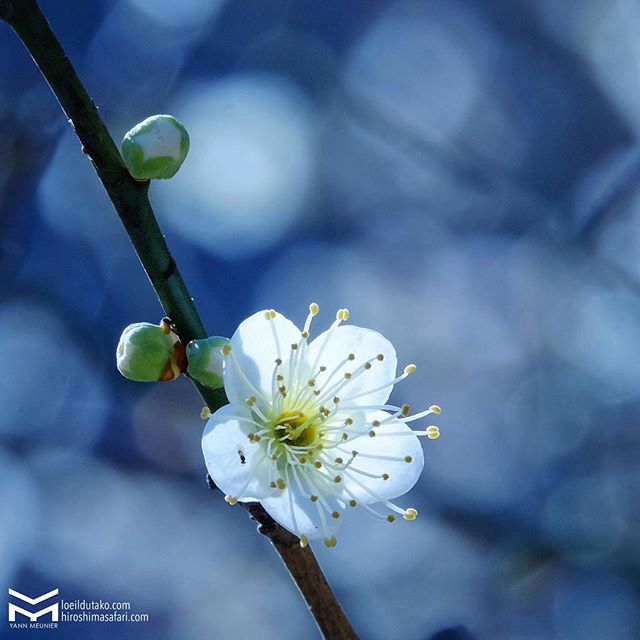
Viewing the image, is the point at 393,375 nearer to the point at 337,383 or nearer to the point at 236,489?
the point at 337,383

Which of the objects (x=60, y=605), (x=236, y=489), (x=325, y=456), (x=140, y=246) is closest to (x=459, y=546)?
(x=60, y=605)

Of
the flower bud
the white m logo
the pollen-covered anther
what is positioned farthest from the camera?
the white m logo

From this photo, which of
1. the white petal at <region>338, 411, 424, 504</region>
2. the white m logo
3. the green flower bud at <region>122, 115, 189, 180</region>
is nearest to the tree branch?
the green flower bud at <region>122, 115, 189, 180</region>

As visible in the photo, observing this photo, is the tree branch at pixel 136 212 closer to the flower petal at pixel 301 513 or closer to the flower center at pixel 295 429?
the flower petal at pixel 301 513

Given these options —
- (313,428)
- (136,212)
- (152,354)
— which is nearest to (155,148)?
(136,212)

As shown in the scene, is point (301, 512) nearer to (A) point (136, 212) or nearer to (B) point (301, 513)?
(B) point (301, 513)

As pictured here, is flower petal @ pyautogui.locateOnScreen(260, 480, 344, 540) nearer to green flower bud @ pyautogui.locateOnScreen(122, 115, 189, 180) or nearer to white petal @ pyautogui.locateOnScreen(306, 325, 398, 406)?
white petal @ pyautogui.locateOnScreen(306, 325, 398, 406)
